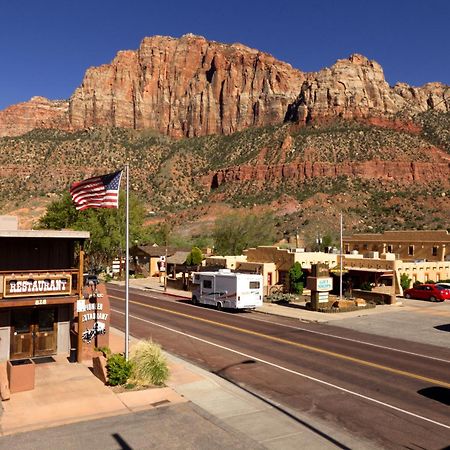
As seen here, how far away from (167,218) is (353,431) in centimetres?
11718

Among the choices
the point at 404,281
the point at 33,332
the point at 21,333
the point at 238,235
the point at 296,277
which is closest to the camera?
the point at 21,333

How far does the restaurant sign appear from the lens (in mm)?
18266

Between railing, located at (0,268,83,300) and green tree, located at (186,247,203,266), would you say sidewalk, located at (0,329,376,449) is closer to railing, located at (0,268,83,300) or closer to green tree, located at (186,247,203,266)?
railing, located at (0,268,83,300)

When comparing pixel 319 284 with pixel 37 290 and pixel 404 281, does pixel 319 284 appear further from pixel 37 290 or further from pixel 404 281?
pixel 37 290

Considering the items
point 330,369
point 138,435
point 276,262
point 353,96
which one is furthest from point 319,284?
point 353,96

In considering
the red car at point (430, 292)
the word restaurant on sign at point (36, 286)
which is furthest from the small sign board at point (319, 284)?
the word restaurant on sign at point (36, 286)

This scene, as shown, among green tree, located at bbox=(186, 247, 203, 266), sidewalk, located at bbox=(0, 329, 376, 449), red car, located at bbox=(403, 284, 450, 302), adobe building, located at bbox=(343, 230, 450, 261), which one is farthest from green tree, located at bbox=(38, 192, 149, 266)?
sidewalk, located at bbox=(0, 329, 376, 449)

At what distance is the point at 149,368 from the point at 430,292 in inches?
1290

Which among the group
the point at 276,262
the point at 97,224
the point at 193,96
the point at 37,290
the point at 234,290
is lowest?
the point at 234,290

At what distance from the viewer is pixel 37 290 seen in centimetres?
Answer: 1888

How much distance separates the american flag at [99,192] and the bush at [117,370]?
519 cm

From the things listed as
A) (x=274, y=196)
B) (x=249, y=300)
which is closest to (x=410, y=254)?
(x=249, y=300)

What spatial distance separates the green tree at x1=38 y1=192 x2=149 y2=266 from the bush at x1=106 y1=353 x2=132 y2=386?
49782 millimetres

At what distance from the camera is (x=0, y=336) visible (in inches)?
762
